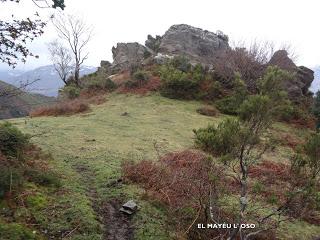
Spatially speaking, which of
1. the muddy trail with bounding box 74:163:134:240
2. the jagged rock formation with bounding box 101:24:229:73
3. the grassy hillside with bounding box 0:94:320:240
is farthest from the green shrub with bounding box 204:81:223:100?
the muddy trail with bounding box 74:163:134:240

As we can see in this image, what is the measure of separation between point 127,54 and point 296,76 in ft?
61.1

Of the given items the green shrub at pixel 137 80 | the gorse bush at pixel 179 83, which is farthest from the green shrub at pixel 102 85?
the gorse bush at pixel 179 83

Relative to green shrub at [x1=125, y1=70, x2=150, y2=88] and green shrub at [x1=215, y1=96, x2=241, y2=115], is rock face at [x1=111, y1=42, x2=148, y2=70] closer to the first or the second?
green shrub at [x1=125, y1=70, x2=150, y2=88]

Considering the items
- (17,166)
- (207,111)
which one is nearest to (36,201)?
(17,166)

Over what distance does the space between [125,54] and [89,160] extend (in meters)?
31.2

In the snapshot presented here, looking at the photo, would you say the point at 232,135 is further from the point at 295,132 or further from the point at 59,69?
the point at 59,69

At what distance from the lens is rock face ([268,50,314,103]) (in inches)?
1254

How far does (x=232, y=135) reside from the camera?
26.6 ft

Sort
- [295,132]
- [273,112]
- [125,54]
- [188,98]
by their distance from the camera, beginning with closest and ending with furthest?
[273,112] < [295,132] < [188,98] < [125,54]

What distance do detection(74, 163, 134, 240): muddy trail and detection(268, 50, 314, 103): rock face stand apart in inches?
1003

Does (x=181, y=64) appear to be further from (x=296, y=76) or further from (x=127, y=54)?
(x=127, y=54)

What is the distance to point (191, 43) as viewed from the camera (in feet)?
131

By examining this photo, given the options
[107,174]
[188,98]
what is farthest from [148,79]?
[107,174]

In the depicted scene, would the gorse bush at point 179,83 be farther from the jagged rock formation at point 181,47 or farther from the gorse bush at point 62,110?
the jagged rock formation at point 181,47
